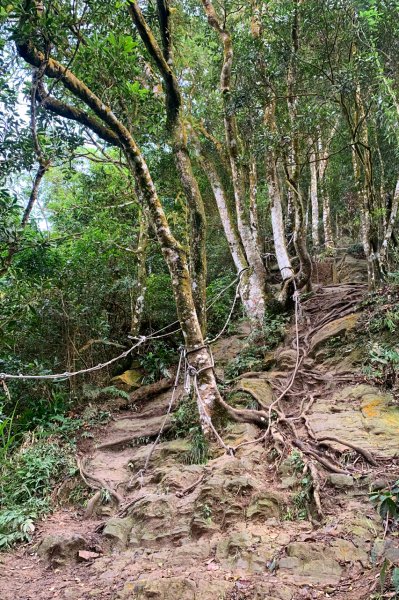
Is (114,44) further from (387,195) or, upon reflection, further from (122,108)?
(387,195)

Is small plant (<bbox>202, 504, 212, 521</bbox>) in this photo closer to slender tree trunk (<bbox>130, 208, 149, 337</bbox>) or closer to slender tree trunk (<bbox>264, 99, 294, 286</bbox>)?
slender tree trunk (<bbox>130, 208, 149, 337</bbox>)

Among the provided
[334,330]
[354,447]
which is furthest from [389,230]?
[354,447]

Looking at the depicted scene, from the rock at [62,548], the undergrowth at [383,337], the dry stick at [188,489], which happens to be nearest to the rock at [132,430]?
the dry stick at [188,489]

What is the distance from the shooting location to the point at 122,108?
732cm

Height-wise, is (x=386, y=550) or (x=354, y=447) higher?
(x=354, y=447)

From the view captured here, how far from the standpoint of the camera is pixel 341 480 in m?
3.74

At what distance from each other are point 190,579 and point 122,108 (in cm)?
708

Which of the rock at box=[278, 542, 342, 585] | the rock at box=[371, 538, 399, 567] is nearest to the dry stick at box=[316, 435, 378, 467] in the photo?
the rock at box=[371, 538, 399, 567]

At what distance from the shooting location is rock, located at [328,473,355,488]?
3.70m

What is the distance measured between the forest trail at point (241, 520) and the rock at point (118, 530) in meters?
0.01

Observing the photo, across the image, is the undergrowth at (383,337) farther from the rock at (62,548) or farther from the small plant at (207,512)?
the rock at (62,548)

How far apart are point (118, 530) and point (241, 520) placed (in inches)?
48.5

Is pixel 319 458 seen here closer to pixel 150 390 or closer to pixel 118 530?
pixel 118 530

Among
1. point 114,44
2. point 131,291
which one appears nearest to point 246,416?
point 131,291
